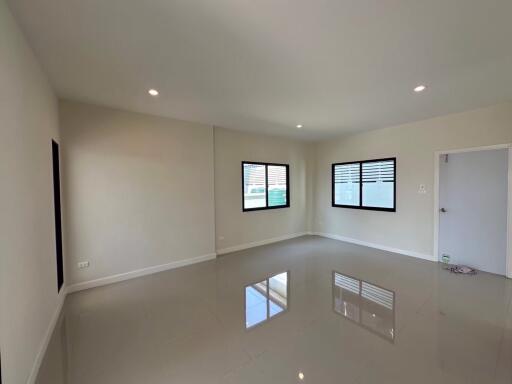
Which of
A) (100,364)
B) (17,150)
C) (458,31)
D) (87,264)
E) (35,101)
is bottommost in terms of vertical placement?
(100,364)

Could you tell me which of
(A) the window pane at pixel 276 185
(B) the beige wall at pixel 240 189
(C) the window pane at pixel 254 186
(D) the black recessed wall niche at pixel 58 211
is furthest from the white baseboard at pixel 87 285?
(A) the window pane at pixel 276 185

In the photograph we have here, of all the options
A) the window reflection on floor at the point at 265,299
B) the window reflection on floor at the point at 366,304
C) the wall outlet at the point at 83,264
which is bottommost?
the window reflection on floor at the point at 265,299

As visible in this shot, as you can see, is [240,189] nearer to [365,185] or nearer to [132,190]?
[132,190]

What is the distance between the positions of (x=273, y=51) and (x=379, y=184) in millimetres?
4228

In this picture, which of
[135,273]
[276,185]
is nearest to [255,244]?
[276,185]

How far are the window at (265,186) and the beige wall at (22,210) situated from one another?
11.7 ft

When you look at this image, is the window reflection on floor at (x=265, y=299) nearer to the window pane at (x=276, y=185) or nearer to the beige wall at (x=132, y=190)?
the beige wall at (x=132, y=190)

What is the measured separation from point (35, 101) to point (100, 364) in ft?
8.22

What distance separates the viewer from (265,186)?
576 cm

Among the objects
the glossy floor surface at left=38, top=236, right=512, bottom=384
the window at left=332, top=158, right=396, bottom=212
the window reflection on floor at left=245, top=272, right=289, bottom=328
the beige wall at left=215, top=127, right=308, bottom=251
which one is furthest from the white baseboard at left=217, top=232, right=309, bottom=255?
the window reflection on floor at left=245, top=272, right=289, bottom=328

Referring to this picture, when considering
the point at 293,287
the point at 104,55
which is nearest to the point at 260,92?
the point at 104,55

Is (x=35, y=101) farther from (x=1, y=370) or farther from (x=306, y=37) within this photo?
(x=306, y=37)

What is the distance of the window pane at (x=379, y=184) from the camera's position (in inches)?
196

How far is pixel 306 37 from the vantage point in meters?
1.93
